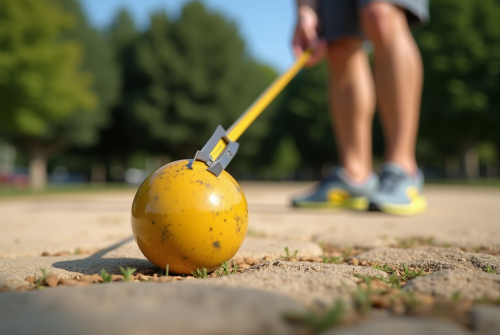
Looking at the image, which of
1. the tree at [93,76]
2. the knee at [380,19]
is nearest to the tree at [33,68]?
the tree at [93,76]

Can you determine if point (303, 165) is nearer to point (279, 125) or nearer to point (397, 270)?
point (279, 125)

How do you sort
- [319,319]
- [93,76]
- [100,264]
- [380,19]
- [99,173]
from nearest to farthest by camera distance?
[319,319]
[100,264]
[380,19]
[93,76]
[99,173]

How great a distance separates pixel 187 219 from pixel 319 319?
2.02 ft

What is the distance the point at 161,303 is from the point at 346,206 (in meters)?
2.98

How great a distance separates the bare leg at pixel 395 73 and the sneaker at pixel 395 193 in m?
0.10

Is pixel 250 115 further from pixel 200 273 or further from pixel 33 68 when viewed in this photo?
pixel 33 68

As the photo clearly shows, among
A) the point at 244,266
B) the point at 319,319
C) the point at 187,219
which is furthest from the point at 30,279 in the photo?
the point at 319,319

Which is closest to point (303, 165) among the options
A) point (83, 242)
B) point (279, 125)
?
point (279, 125)

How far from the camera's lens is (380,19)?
2986 millimetres

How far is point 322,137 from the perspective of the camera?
70.9 feet

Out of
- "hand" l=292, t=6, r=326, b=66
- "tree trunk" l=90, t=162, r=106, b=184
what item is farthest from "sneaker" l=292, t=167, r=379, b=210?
"tree trunk" l=90, t=162, r=106, b=184

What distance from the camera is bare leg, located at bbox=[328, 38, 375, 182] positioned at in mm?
3545

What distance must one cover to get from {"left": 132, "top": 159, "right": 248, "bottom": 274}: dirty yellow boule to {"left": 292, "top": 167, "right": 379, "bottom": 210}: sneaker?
2.38 m

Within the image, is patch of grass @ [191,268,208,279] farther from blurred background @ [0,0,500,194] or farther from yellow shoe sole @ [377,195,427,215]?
blurred background @ [0,0,500,194]
